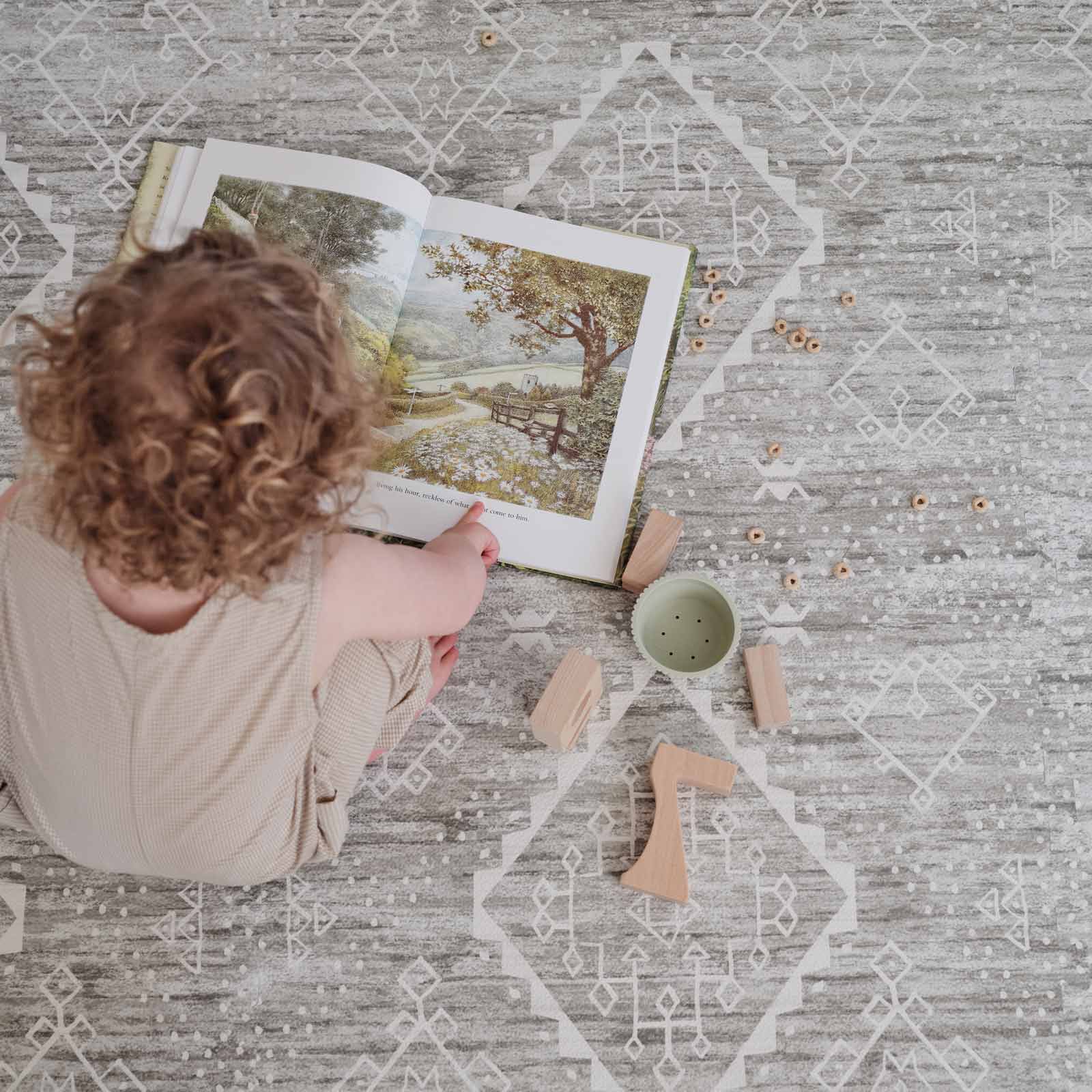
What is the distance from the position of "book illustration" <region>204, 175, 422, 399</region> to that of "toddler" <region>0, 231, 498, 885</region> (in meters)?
0.25

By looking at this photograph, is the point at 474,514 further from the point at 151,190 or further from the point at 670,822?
the point at 151,190

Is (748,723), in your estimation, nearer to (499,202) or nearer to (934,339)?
(934,339)

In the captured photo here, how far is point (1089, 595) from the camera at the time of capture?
0.89 meters

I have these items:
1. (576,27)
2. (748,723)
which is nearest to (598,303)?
(576,27)

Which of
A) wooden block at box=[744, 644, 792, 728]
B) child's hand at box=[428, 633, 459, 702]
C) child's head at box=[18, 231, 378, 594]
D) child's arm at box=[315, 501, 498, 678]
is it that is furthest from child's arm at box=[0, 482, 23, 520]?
wooden block at box=[744, 644, 792, 728]

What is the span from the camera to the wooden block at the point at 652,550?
2.81 ft

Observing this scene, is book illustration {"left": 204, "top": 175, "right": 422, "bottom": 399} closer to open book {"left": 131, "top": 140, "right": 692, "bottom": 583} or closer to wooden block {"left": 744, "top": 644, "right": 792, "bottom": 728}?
open book {"left": 131, "top": 140, "right": 692, "bottom": 583}

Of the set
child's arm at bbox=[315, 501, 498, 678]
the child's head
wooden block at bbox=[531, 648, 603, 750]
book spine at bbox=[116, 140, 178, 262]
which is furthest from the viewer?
book spine at bbox=[116, 140, 178, 262]

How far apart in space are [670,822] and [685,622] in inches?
6.9

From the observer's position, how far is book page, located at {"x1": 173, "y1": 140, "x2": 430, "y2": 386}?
88 cm

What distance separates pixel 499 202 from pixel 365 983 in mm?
732

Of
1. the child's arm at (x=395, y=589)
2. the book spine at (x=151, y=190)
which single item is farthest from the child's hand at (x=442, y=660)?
the book spine at (x=151, y=190)

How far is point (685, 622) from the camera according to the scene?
857mm

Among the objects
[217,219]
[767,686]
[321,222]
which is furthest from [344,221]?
[767,686]
